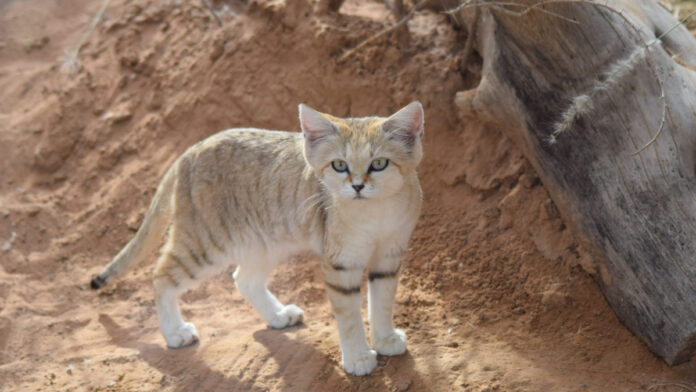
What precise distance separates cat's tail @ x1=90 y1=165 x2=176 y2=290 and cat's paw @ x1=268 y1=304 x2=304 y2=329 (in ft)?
3.32

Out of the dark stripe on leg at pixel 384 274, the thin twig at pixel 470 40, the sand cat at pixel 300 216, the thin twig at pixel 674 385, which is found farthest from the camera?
the thin twig at pixel 470 40

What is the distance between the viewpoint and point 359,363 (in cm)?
368

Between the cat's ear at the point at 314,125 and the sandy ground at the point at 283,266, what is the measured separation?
1.39 m

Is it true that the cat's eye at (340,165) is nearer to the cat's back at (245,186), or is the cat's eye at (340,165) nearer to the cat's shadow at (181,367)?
the cat's back at (245,186)

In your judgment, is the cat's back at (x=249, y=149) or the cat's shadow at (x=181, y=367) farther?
the cat's back at (x=249, y=149)

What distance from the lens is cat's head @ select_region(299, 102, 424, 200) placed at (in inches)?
130

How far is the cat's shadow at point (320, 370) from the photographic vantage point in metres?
3.64

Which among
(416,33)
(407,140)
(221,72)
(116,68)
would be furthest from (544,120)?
(116,68)

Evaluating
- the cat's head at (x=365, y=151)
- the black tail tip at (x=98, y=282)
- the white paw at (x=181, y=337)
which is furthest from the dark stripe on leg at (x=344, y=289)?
the black tail tip at (x=98, y=282)

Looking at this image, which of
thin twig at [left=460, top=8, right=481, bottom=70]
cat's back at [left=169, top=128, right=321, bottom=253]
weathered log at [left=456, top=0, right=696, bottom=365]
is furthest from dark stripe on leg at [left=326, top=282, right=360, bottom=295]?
thin twig at [left=460, top=8, right=481, bottom=70]

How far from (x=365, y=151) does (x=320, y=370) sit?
1391 mm

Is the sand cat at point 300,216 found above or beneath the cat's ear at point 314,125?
beneath

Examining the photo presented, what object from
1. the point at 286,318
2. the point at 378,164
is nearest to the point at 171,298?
the point at 286,318

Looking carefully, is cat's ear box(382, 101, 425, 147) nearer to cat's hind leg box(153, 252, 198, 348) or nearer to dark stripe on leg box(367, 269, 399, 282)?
dark stripe on leg box(367, 269, 399, 282)
